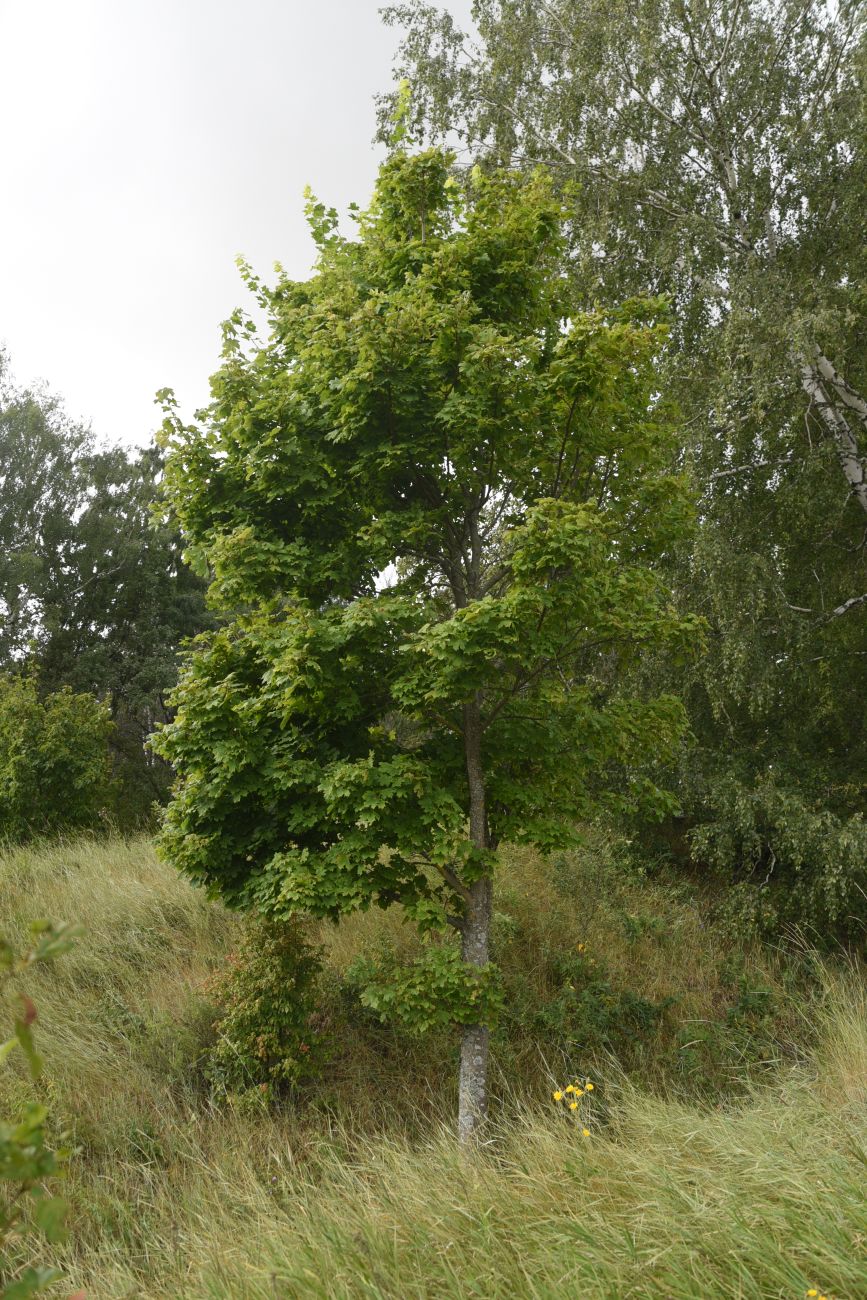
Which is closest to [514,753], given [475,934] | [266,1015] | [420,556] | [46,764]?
[475,934]

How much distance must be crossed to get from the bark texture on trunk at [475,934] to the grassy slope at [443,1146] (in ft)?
0.88

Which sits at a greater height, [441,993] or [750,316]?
[750,316]

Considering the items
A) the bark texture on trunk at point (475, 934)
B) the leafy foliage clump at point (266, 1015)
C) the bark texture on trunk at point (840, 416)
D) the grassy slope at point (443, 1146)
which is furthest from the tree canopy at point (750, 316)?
the leafy foliage clump at point (266, 1015)

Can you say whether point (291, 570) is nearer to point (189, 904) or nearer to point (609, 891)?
point (189, 904)

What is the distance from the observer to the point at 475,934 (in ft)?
19.3

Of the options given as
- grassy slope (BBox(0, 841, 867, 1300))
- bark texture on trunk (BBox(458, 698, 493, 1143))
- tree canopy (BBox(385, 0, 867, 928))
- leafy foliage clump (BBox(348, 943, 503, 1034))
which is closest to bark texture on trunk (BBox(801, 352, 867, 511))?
tree canopy (BBox(385, 0, 867, 928))

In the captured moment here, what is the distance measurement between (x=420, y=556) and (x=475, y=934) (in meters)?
2.67

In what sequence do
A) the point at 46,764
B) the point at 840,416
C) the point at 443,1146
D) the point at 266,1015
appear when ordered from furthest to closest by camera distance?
the point at 46,764 → the point at 840,416 → the point at 266,1015 → the point at 443,1146

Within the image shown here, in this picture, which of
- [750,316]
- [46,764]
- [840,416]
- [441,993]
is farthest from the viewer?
[46,764]

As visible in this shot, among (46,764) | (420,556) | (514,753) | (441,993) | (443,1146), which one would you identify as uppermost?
(46,764)

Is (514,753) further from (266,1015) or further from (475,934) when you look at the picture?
(266,1015)

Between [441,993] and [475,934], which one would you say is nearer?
[441,993]

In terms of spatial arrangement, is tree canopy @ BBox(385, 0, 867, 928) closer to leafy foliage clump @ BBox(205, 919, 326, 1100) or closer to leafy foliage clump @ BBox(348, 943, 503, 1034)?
leafy foliage clump @ BBox(348, 943, 503, 1034)

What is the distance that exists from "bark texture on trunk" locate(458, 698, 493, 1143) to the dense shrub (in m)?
8.63
